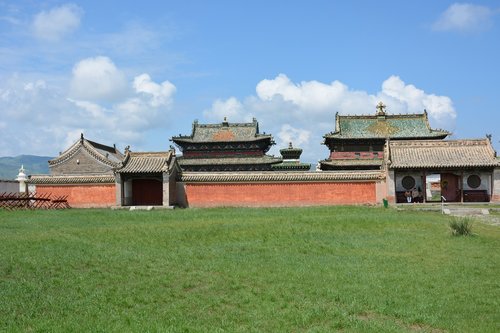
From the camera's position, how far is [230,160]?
49938 mm

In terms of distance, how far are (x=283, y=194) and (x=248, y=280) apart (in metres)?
26.1

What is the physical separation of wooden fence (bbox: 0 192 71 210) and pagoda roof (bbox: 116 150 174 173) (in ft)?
17.5

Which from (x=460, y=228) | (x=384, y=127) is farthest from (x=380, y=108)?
(x=460, y=228)

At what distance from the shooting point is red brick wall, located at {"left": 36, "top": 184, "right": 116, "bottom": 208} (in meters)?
40.5

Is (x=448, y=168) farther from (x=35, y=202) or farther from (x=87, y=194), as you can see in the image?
(x=35, y=202)

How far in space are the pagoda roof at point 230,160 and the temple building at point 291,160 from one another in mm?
3385

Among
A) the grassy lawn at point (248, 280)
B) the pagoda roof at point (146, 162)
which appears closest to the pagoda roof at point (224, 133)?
the pagoda roof at point (146, 162)

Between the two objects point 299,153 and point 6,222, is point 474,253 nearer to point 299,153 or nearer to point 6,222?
point 6,222

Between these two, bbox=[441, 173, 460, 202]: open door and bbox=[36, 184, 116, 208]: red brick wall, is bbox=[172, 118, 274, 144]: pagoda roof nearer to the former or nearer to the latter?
bbox=[36, 184, 116, 208]: red brick wall

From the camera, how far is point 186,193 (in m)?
40.3

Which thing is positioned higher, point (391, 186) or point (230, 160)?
point (230, 160)

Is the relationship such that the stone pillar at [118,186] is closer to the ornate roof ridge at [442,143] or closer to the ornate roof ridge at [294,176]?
the ornate roof ridge at [294,176]

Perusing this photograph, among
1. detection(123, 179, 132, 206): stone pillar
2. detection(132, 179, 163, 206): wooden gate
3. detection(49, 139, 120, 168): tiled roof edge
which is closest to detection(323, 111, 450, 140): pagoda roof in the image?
detection(132, 179, 163, 206): wooden gate

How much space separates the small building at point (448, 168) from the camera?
3844 cm
